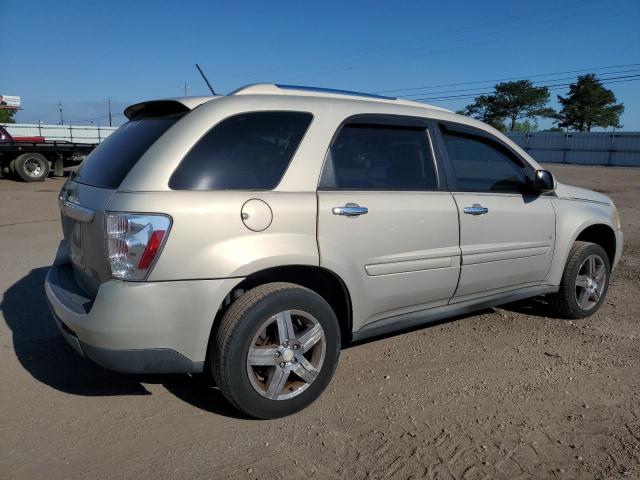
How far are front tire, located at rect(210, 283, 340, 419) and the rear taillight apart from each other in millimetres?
498

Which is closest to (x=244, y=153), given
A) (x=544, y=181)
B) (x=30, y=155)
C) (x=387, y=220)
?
(x=387, y=220)

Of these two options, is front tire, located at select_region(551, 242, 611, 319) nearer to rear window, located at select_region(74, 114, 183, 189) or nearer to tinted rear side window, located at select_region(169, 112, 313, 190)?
tinted rear side window, located at select_region(169, 112, 313, 190)

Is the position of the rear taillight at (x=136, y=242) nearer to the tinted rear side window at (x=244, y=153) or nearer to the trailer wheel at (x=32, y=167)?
the tinted rear side window at (x=244, y=153)

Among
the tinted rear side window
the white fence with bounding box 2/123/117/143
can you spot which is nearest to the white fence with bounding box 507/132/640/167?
the white fence with bounding box 2/123/117/143

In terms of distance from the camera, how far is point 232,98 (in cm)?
293

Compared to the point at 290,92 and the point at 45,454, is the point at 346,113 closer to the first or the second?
the point at 290,92

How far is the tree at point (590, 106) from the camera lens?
57.0 m

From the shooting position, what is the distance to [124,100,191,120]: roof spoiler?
9.82 feet

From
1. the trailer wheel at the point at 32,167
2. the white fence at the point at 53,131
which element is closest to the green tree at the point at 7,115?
the white fence at the point at 53,131

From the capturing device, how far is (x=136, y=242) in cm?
252

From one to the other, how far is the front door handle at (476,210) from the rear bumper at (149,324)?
1757mm

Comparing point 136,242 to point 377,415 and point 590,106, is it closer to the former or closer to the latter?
point 377,415

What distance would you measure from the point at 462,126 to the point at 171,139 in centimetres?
213

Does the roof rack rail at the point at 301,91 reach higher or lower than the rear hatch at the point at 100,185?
higher
